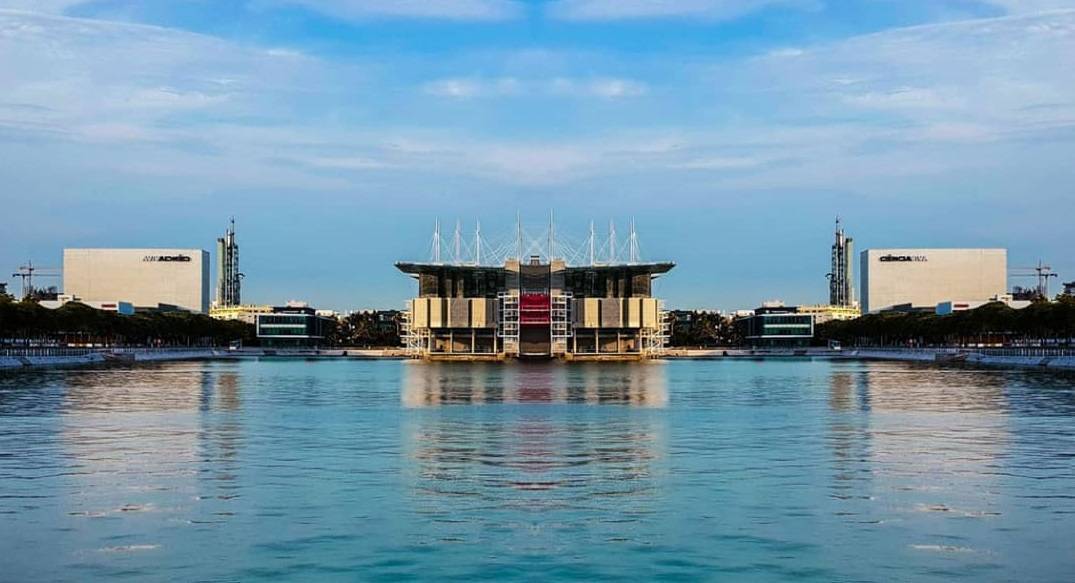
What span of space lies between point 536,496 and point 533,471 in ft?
17.7

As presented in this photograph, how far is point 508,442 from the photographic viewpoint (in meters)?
44.3

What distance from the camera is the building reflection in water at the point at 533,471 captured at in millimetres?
25094

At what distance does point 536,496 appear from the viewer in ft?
95.9

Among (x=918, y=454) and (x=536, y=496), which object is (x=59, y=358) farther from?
(x=536, y=496)

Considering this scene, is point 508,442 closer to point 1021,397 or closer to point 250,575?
point 250,575

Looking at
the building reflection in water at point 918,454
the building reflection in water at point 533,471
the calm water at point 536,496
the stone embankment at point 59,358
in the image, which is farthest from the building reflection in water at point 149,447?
the stone embankment at point 59,358

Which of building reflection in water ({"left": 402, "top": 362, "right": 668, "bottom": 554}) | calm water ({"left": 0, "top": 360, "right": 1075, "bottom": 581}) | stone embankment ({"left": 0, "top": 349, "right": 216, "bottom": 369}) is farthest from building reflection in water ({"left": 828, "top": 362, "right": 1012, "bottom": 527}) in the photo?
stone embankment ({"left": 0, "top": 349, "right": 216, "bottom": 369})

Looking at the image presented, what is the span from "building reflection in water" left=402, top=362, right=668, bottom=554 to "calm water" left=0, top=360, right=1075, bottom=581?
0.13 metres

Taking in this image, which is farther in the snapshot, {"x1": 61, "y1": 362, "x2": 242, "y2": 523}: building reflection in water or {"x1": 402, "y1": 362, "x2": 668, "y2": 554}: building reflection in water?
{"x1": 61, "y1": 362, "x2": 242, "y2": 523}: building reflection in water

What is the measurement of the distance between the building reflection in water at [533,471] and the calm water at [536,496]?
13 centimetres

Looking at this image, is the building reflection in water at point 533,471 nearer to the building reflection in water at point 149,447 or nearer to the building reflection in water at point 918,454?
the building reflection in water at point 918,454

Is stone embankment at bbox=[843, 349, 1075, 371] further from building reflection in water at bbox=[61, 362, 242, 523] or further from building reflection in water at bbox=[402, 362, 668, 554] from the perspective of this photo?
building reflection in water at bbox=[61, 362, 242, 523]

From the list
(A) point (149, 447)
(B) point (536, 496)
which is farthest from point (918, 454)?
(A) point (149, 447)

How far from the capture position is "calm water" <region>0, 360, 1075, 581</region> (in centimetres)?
2170
